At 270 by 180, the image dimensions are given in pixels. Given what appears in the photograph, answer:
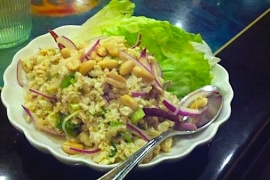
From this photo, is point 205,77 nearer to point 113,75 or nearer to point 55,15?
point 113,75

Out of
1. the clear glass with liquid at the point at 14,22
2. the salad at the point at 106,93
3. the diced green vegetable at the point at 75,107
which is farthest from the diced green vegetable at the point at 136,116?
the clear glass with liquid at the point at 14,22

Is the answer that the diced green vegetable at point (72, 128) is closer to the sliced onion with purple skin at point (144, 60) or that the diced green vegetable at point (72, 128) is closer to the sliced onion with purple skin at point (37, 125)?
the sliced onion with purple skin at point (37, 125)

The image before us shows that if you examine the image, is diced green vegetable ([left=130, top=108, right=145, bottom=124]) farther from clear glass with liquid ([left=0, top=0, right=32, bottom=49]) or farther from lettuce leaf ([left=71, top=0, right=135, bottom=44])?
clear glass with liquid ([left=0, top=0, right=32, bottom=49])

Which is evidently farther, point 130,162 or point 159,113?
point 159,113

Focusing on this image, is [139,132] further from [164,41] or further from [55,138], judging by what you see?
[164,41]

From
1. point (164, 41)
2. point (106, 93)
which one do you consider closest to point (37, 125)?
point (106, 93)

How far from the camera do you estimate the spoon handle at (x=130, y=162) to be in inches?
30.9

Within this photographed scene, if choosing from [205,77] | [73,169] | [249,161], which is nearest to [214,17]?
[205,77]

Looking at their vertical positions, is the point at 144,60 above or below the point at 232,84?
above

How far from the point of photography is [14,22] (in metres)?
1.25

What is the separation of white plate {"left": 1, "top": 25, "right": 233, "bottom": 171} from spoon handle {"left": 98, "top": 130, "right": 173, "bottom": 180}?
2 centimetres

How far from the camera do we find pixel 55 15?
1439mm

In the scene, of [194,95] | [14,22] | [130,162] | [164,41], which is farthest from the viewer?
[14,22]

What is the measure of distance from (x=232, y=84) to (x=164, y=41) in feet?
0.69
